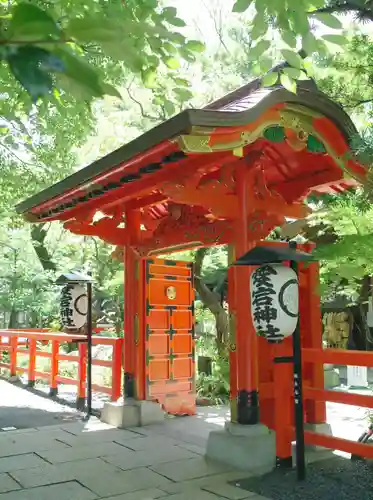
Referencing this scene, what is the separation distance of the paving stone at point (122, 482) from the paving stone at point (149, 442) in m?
0.92

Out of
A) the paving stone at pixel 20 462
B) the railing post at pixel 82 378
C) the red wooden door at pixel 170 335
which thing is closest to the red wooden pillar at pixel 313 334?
the red wooden door at pixel 170 335

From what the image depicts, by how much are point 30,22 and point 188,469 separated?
496cm

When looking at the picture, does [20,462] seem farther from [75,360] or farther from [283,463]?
[75,360]

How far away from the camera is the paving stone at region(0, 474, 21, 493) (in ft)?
14.9

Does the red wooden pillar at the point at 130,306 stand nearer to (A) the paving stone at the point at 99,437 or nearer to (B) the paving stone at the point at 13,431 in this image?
(A) the paving stone at the point at 99,437

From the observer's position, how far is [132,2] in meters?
3.84

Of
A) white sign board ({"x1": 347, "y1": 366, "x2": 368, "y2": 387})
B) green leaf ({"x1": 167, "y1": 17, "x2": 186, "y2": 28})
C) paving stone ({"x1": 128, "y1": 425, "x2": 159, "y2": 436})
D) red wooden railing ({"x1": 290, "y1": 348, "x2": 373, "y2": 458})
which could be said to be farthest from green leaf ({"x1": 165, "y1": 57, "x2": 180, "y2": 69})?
white sign board ({"x1": 347, "y1": 366, "x2": 368, "y2": 387})

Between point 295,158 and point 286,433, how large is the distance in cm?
314

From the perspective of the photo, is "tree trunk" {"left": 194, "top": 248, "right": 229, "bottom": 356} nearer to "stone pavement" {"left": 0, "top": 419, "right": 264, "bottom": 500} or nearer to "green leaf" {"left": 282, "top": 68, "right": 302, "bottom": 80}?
"stone pavement" {"left": 0, "top": 419, "right": 264, "bottom": 500}

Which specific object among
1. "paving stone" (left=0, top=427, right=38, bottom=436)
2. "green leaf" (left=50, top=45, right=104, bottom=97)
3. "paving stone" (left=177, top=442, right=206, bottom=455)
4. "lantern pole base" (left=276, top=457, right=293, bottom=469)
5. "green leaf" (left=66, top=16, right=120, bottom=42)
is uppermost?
"green leaf" (left=66, top=16, right=120, bottom=42)

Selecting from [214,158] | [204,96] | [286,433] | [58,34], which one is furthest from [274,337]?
[204,96]

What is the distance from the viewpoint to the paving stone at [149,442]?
5.98 m

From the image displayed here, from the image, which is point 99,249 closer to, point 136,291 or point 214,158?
point 136,291

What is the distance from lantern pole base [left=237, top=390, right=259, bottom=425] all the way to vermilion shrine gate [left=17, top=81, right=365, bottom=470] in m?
0.01
